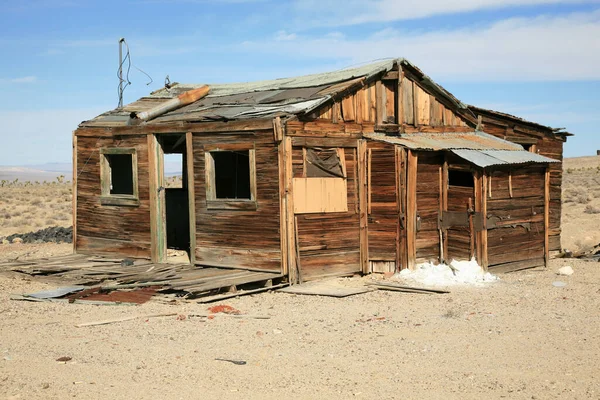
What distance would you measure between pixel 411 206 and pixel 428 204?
465mm

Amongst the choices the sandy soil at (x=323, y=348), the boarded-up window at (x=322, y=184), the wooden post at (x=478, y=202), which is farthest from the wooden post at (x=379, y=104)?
the sandy soil at (x=323, y=348)

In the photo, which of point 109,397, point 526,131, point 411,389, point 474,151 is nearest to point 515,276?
point 474,151

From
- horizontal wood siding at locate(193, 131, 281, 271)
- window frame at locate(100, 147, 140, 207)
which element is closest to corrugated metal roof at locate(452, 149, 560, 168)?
horizontal wood siding at locate(193, 131, 281, 271)

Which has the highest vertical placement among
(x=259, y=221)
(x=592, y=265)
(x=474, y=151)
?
(x=474, y=151)

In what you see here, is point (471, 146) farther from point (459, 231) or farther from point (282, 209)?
point (282, 209)

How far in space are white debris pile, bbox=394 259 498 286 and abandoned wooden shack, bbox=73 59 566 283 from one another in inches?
9.0

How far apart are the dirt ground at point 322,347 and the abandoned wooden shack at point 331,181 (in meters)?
1.42

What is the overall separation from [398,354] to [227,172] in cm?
938

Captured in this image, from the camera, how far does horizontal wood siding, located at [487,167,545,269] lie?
1341cm

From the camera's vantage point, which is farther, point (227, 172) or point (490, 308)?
point (227, 172)

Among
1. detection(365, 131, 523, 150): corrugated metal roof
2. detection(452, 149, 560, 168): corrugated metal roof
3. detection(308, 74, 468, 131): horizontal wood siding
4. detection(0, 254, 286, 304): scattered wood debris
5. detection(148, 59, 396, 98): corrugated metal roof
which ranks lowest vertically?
detection(0, 254, 286, 304): scattered wood debris

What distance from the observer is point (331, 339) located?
8742mm

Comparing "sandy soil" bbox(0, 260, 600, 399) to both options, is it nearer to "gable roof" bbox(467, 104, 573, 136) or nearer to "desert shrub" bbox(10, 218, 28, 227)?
"gable roof" bbox(467, 104, 573, 136)

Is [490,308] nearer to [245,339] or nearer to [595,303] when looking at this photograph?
[595,303]
